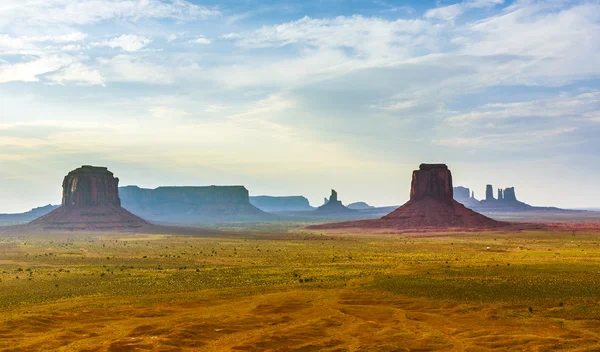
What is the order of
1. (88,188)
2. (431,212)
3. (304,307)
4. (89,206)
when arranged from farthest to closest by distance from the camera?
(88,188), (431,212), (89,206), (304,307)

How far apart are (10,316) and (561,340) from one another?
28.4 meters

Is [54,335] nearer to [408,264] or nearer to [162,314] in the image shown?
[162,314]

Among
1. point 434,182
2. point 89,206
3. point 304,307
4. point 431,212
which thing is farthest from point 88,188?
point 304,307

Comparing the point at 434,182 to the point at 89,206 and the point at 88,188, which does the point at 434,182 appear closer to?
the point at 89,206

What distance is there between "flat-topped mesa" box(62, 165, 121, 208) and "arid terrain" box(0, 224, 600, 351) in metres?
108

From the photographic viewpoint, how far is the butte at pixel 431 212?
474 feet

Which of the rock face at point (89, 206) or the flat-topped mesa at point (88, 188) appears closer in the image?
the rock face at point (89, 206)

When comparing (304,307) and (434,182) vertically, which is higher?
(434,182)

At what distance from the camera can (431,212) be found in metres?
153

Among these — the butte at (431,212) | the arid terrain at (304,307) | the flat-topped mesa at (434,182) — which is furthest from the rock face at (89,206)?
the arid terrain at (304,307)

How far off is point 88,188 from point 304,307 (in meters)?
140

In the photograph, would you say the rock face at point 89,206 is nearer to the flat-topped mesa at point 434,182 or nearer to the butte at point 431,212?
the butte at point 431,212

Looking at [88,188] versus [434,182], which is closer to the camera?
[88,188]

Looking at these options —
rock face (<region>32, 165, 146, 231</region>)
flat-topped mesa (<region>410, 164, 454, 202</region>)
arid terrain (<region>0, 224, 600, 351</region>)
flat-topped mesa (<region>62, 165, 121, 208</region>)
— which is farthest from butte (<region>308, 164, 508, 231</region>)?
arid terrain (<region>0, 224, 600, 351</region>)
